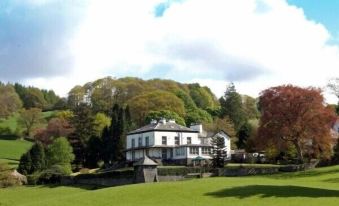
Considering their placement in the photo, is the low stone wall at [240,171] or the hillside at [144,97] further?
the hillside at [144,97]

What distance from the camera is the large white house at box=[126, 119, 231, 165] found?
85.8m

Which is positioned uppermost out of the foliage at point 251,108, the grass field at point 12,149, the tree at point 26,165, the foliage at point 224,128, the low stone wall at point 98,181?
the foliage at point 251,108

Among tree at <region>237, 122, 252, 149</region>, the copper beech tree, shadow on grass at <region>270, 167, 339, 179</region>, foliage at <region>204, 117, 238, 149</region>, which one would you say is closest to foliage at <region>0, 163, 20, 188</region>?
the copper beech tree

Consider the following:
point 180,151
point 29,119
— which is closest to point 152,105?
point 29,119

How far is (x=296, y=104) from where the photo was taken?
70188 millimetres

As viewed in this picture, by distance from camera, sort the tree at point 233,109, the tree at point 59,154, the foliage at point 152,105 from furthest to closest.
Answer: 1. the tree at point 233,109
2. the foliage at point 152,105
3. the tree at point 59,154

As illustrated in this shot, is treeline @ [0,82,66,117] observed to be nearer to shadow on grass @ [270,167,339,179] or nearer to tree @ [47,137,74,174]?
tree @ [47,137,74,174]

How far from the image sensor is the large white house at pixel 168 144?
85812 mm

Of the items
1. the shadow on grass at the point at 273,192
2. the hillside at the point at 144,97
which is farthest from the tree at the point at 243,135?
the shadow on grass at the point at 273,192

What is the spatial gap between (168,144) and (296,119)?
2445 centimetres

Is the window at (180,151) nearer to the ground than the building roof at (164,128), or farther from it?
nearer to the ground

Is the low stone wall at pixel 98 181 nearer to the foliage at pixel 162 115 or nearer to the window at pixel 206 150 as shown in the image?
the window at pixel 206 150

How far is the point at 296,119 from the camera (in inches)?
2744

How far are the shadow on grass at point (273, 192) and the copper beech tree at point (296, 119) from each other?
26116 millimetres
